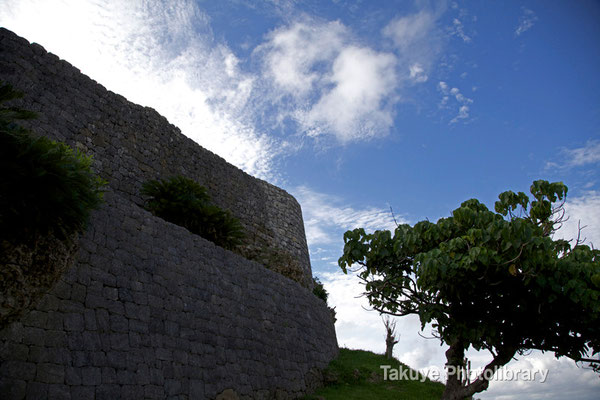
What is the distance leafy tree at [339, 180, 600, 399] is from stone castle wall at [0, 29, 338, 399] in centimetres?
270

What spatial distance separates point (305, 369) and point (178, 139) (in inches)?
329

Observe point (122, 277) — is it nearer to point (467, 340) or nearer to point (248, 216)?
point (467, 340)

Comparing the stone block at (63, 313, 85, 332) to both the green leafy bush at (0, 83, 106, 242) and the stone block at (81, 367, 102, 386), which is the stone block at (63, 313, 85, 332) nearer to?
the stone block at (81, 367, 102, 386)

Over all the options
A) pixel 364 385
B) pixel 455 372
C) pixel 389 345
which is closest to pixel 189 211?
pixel 364 385

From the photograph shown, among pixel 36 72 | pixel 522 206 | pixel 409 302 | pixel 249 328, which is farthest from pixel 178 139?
pixel 522 206

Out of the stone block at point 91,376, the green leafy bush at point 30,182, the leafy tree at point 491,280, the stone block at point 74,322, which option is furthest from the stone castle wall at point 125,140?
the leafy tree at point 491,280

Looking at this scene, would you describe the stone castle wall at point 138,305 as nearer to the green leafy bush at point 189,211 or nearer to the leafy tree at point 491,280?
the green leafy bush at point 189,211

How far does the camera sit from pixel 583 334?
801 centimetres

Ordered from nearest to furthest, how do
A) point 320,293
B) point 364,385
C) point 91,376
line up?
1. point 91,376
2. point 364,385
3. point 320,293

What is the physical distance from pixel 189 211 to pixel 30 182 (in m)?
6.04

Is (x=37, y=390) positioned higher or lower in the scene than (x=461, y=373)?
lower

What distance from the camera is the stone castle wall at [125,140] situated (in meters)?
10.1

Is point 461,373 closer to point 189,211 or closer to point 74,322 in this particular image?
point 74,322

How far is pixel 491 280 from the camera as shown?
26.0 feet
